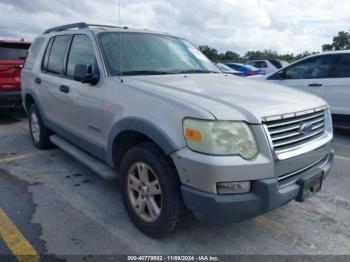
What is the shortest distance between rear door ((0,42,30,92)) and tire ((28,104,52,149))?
2239 millimetres

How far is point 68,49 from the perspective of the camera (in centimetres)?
437

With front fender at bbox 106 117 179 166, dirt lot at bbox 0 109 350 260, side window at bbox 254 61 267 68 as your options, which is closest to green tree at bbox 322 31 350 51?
side window at bbox 254 61 267 68

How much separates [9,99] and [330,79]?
6.78m

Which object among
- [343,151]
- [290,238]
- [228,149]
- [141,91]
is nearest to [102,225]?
[141,91]

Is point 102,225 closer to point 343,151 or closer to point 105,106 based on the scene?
point 105,106

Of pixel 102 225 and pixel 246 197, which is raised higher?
pixel 246 197

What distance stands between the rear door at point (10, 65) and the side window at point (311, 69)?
6.00 meters

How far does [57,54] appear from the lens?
4.70 meters

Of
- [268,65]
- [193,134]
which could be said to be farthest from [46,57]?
[268,65]

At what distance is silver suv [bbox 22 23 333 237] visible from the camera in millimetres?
2410

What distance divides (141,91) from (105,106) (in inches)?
22.0

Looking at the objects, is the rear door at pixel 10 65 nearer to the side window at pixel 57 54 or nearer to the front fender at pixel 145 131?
the side window at pixel 57 54

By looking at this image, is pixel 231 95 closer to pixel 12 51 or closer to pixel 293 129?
pixel 293 129

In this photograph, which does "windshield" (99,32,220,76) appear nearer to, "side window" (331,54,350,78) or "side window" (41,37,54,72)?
"side window" (41,37,54,72)
